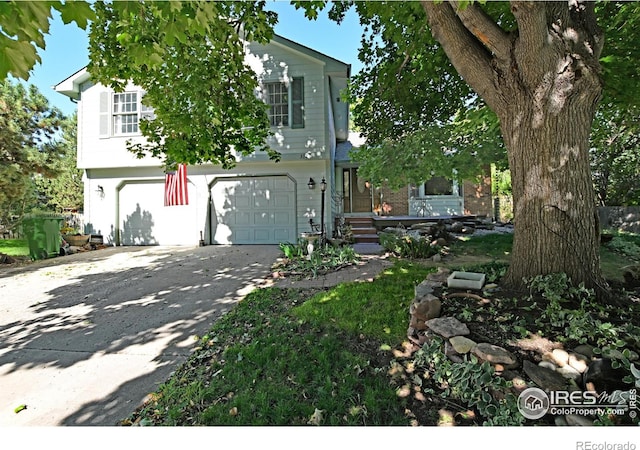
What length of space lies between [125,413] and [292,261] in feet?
15.2

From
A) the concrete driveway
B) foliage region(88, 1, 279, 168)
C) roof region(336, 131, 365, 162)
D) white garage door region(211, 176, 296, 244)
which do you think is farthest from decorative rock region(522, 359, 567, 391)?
roof region(336, 131, 365, 162)

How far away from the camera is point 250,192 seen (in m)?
9.77

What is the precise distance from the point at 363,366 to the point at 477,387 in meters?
0.86

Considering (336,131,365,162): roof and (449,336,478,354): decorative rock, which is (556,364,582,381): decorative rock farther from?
(336,131,365,162): roof

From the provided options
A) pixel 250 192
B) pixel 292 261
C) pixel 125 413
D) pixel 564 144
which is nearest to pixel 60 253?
pixel 250 192

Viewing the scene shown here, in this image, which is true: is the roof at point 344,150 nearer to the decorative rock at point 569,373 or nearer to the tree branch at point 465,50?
the tree branch at point 465,50

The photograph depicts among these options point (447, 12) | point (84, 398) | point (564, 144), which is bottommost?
point (84, 398)

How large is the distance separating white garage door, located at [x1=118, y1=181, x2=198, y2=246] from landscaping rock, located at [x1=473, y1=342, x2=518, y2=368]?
9.63 m

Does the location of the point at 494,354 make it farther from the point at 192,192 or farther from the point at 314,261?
the point at 192,192

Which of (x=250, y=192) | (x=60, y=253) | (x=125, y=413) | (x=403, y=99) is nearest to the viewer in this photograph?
(x=125, y=413)

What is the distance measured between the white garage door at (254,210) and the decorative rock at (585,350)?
26.2ft

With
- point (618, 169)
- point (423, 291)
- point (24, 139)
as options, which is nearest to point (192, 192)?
point (24, 139)
